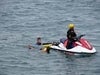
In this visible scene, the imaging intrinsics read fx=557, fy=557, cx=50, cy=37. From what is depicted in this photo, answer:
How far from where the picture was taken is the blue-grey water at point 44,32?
112ft

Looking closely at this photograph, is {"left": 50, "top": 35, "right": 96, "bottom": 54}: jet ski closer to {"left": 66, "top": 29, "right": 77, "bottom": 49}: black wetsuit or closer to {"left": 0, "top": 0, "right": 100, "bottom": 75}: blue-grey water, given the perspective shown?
{"left": 66, "top": 29, "right": 77, "bottom": 49}: black wetsuit

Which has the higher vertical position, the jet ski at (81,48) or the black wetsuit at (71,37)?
the black wetsuit at (71,37)

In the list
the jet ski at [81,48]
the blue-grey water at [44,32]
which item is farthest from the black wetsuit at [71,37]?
the blue-grey water at [44,32]

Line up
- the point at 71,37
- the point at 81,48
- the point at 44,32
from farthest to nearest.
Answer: the point at 44,32 < the point at 71,37 < the point at 81,48

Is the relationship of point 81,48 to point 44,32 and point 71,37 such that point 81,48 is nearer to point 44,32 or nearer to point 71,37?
point 71,37

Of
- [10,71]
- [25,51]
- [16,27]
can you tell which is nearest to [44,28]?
[16,27]

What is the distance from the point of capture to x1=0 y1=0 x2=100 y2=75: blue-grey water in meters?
34.1

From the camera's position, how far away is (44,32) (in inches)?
1689

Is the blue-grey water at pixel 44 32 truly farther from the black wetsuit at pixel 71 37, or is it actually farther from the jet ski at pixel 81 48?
the black wetsuit at pixel 71 37

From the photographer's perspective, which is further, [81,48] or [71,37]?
[71,37]

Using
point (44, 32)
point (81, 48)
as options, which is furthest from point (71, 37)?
point (44, 32)

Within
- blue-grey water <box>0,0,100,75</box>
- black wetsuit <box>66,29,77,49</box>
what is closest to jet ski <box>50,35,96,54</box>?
black wetsuit <box>66,29,77,49</box>

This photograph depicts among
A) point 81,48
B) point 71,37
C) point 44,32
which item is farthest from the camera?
point 44,32

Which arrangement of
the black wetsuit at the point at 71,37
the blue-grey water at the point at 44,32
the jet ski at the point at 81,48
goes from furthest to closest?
the black wetsuit at the point at 71,37, the jet ski at the point at 81,48, the blue-grey water at the point at 44,32
